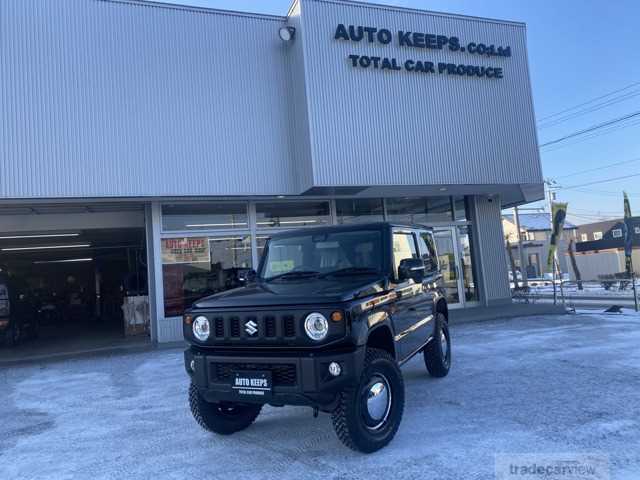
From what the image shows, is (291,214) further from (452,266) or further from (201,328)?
(201,328)

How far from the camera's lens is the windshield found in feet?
16.4

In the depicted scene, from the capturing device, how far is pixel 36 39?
33.9 feet

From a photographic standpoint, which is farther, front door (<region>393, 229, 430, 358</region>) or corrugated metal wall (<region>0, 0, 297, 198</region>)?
corrugated metal wall (<region>0, 0, 297, 198</region>)

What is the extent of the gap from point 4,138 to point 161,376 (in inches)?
240

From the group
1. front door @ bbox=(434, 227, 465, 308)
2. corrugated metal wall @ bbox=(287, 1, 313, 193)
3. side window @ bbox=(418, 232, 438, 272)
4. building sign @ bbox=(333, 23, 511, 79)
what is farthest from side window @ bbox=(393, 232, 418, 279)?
front door @ bbox=(434, 227, 465, 308)

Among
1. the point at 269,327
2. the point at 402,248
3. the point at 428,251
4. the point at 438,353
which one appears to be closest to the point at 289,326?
the point at 269,327

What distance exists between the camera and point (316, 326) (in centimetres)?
395

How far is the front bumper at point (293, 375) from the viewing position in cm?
385

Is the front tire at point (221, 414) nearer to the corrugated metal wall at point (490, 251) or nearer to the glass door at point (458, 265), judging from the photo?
the glass door at point (458, 265)

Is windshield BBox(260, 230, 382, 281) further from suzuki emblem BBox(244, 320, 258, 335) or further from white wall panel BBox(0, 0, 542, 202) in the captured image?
white wall panel BBox(0, 0, 542, 202)

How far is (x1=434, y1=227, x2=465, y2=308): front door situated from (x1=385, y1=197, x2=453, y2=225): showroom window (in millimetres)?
465

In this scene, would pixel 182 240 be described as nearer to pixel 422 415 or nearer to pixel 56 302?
pixel 422 415

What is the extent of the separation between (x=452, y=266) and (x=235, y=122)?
7.72 metres

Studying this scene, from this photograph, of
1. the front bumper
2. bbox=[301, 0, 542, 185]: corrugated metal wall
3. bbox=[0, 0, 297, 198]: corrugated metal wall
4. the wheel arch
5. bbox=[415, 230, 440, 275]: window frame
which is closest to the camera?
the front bumper
